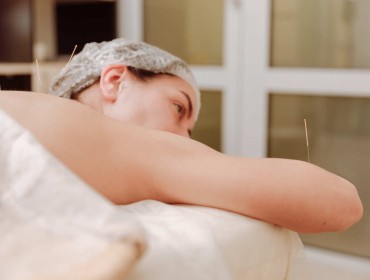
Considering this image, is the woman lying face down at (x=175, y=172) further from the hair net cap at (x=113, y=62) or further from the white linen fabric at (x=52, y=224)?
the hair net cap at (x=113, y=62)

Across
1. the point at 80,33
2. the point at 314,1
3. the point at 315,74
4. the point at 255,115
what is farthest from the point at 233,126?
the point at 80,33

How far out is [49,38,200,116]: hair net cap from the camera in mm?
1196

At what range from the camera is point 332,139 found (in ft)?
8.21

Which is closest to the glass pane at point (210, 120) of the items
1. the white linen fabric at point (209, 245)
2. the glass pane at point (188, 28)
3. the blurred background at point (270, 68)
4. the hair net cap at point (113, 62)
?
the blurred background at point (270, 68)

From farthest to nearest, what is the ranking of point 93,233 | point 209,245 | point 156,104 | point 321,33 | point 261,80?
point 261,80, point 321,33, point 156,104, point 209,245, point 93,233

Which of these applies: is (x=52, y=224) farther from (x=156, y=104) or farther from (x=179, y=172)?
(x=156, y=104)

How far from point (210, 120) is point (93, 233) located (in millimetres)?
2264

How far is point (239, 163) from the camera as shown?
30.4 inches

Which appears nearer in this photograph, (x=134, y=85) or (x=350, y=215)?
→ (x=350, y=215)

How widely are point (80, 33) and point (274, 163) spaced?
238 centimetres

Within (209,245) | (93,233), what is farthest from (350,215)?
A: (93,233)

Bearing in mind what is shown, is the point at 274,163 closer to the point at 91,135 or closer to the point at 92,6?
the point at 91,135

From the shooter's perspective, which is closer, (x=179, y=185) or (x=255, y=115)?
(x=179, y=185)

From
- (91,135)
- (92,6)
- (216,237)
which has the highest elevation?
(92,6)
